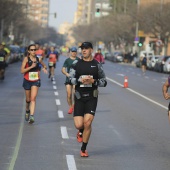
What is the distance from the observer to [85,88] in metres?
10.3

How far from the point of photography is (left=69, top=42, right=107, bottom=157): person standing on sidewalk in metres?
10.3

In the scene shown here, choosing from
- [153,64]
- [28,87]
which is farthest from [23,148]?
[153,64]

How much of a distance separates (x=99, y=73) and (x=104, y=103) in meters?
11.2

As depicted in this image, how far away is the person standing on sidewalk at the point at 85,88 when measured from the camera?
405 inches

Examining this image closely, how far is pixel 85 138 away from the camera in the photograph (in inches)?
409

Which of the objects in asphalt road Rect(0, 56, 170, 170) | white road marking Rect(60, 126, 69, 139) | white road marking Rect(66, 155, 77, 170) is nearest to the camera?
white road marking Rect(66, 155, 77, 170)

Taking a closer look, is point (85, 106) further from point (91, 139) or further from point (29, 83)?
point (29, 83)

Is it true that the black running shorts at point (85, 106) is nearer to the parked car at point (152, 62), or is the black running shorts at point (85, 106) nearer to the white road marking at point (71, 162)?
the white road marking at point (71, 162)

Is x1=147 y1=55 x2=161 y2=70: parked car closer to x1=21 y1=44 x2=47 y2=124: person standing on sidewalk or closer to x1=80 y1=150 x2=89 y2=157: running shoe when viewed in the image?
x1=21 y1=44 x2=47 y2=124: person standing on sidewalk

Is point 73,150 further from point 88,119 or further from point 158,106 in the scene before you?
point 158,106

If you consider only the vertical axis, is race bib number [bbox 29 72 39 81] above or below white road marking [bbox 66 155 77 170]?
above

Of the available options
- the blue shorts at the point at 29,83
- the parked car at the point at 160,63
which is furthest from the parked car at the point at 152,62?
the blue shorts at the point at 29,83

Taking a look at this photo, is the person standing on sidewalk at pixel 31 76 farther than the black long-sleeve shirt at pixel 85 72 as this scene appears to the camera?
Yes

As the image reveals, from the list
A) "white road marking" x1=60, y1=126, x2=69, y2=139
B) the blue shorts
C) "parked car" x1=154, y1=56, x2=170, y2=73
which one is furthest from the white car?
"white road marking" x1=60, y1=126, x2=69, y2=139
